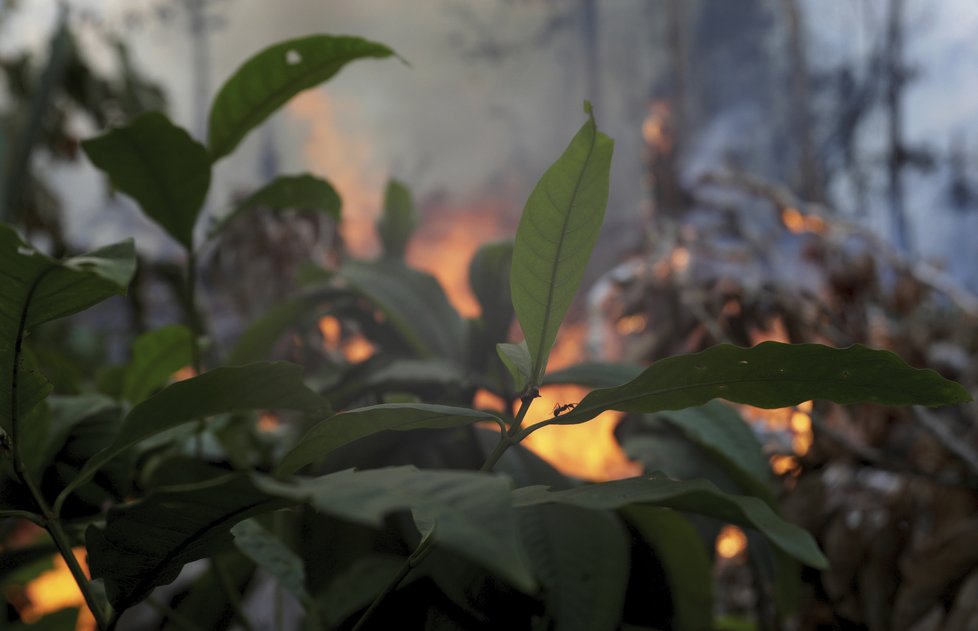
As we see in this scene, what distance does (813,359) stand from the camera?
223mm

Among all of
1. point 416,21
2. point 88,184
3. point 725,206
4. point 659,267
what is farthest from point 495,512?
point 416,21

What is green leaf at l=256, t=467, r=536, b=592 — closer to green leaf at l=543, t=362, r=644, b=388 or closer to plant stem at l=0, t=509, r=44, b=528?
plant stem at l=0, t=509, r=44, b=528

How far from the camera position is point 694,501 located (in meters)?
0.21

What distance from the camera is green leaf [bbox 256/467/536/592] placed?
0.42 feet

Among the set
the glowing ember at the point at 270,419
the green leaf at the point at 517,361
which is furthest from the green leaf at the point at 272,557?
→ the glowing ember at the point at 270,419

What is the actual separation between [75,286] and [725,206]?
1.15m

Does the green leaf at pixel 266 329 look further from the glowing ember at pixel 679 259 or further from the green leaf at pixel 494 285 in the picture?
the glowing ember at pixel 679 259

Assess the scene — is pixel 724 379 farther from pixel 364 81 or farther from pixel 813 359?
pixel 364 81

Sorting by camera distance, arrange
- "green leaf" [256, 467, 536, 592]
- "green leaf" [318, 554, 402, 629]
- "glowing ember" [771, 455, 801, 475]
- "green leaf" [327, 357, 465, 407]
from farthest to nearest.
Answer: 1. "glowing ember" [771, 455, 801, 475]
2. "green leaf" [327, 357, 465, 407]
3. "green leaf" [318, 554, 402, 629]
4. "green leaf" [256, 467, 536, 592]

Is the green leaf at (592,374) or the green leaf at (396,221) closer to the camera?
the green leaf at (592,374)

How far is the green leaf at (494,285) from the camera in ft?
1.81

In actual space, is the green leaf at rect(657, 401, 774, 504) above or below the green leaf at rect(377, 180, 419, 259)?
below

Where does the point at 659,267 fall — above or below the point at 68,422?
below

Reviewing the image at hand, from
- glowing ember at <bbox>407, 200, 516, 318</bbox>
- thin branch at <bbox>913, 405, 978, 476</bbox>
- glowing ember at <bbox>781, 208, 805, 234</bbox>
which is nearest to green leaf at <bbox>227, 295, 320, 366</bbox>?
thin branch at <bbox>913, 405, 978, 476</bbox>
